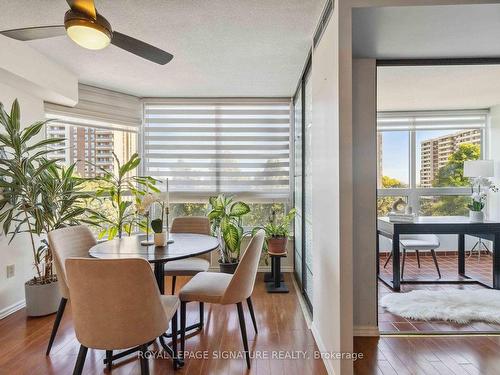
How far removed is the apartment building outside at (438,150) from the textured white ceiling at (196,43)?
2663 millimetres

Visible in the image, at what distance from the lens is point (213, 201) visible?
3.64m

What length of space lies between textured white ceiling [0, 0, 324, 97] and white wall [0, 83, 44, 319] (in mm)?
554

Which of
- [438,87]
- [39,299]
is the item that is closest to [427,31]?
[438,87]

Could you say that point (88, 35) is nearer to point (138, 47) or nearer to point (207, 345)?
point (138, 47)

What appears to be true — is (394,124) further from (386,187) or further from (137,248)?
(137,248)

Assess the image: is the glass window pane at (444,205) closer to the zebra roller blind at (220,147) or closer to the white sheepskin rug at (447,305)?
the white sheepskin rug at (447,305)

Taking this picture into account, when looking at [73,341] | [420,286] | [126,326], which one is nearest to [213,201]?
[73,341]

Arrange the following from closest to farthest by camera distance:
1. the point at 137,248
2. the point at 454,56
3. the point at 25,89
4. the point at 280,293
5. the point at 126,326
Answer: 1. the point at 126,326
2. the point at 137,248
3. the point at 454,56
4. the point at 25,89
5. the point at 280,293

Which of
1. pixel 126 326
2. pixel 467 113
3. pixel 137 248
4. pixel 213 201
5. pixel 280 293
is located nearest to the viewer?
pixel 126 326

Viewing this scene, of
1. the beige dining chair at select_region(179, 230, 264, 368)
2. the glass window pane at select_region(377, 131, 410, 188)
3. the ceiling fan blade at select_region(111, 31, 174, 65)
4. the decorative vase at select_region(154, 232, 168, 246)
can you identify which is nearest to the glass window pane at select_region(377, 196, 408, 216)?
the glass window pane at select_region(377, 131, 410, 188)

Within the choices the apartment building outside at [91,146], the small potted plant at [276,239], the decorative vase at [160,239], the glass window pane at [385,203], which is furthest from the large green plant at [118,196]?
the glass window pane at [385,203]

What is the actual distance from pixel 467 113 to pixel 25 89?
6057mm

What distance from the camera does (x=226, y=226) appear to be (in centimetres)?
352

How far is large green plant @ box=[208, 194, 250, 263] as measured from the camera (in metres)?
3.53
